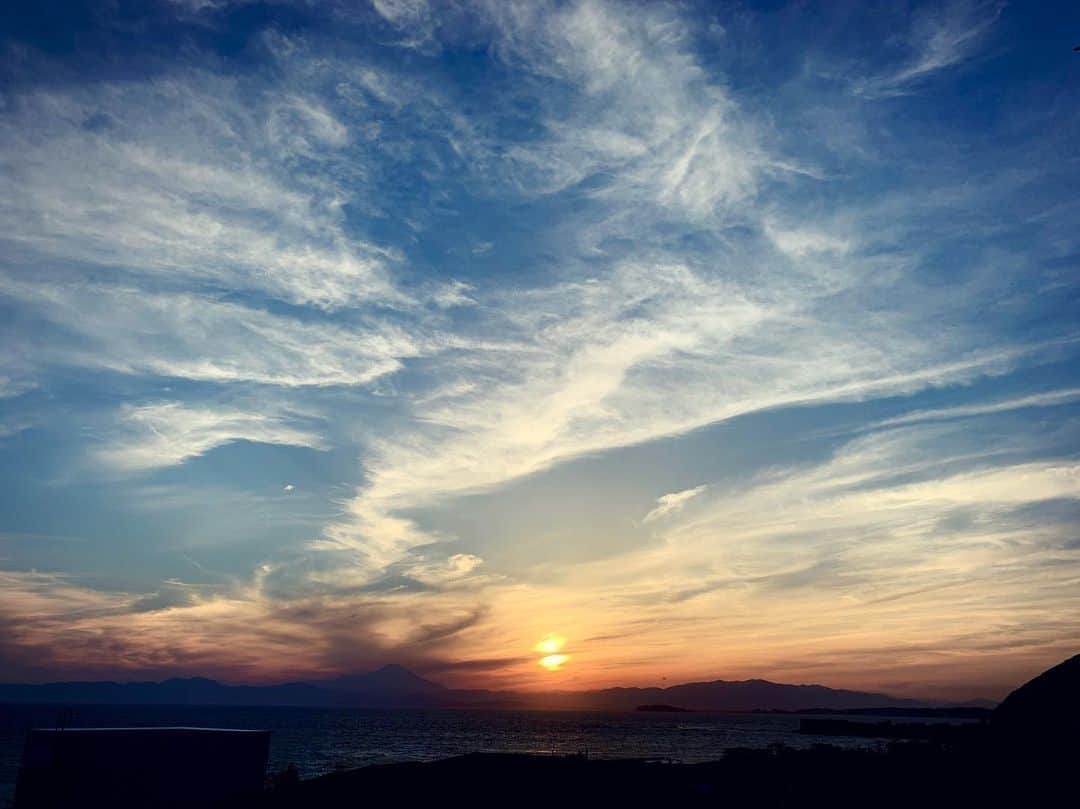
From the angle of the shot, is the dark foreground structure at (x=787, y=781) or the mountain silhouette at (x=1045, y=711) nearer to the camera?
the dark foreground structure at (x=787, y=781)

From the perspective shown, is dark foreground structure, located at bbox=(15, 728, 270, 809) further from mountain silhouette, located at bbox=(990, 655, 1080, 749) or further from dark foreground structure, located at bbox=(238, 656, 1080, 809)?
mountain silhouette, located at bbox=(990, 655, 1080, 749)

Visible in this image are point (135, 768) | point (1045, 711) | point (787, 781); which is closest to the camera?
point (135, 768)

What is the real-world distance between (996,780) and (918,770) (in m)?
14.4

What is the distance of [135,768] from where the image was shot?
3634 cm

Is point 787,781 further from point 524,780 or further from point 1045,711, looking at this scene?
point 524,780

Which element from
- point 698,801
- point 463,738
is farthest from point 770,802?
point 463,738

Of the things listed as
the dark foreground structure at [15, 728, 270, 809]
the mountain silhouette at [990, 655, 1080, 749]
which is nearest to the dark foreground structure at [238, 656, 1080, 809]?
the mountain silhouette at [990, 655, 1080, 749]

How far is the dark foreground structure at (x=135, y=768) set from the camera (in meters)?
34.8

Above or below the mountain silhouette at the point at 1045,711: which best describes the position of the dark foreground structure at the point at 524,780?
below

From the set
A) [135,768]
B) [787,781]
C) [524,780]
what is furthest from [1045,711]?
[135,768]

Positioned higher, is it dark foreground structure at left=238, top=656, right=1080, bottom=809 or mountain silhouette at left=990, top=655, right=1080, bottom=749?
mountain silhouette at left=990, top=655, right=1080, bottom=749

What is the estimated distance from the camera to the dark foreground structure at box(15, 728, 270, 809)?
114ft

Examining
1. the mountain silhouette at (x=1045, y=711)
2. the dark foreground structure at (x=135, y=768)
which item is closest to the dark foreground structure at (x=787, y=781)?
the mountain silhouette at (x=1045, y=711)

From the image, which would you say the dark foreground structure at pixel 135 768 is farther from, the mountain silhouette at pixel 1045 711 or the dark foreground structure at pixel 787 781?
the mountain silhouette at pixel 1045 711
